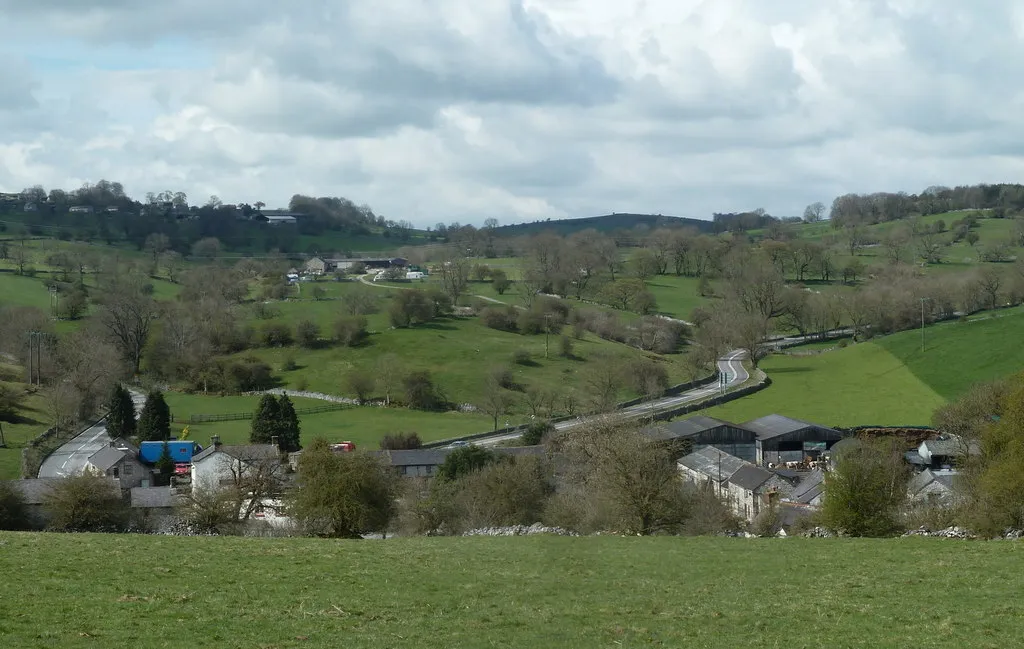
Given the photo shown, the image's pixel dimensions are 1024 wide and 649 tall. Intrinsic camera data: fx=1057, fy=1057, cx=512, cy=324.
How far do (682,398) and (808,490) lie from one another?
135ft

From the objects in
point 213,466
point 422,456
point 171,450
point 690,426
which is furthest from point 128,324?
point 690,426

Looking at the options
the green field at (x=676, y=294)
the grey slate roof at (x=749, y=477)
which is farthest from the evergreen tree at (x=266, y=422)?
the green field at (x=676, y=294)

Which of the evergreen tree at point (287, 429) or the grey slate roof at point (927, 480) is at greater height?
the grey slate roof at point (927, 480)

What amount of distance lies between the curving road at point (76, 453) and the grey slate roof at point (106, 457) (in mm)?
Result: 623

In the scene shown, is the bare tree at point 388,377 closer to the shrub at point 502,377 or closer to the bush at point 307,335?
the shrub at point 502,377

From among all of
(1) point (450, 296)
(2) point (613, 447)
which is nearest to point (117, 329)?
(1) point (450, 296)

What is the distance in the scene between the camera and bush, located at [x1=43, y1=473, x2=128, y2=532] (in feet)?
126

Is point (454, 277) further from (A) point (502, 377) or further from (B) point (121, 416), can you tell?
(B) point (121, 416)

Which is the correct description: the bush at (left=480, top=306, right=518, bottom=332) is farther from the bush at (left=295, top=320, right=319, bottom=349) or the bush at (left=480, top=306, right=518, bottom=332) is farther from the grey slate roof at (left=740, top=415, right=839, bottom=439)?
the grey slate roof at (left=740, top=415, right=839, bottom=439)

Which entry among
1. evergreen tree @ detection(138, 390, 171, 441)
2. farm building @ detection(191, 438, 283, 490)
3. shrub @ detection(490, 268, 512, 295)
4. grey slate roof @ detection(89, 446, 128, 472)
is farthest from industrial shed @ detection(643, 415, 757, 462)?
shrub @ detection(490, 268, 512, 295)

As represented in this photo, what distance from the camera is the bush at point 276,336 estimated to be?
10956 centimetres

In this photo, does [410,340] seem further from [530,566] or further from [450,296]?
[530,566]

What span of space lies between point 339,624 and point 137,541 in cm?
1026

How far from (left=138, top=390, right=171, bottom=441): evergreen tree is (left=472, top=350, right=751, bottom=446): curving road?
21883 millimetres
